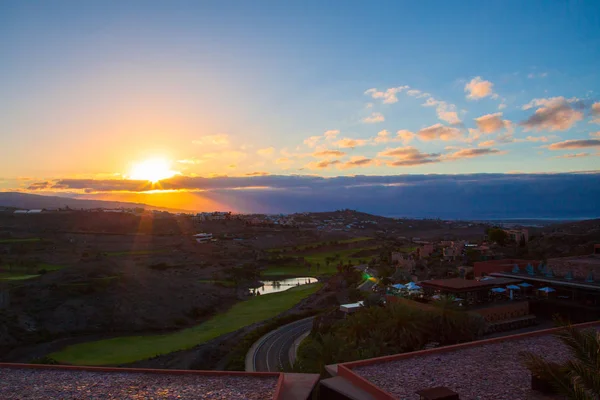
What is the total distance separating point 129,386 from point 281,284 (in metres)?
51.3

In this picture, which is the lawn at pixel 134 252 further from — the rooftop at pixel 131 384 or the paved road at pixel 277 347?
the rooftop at pixel 131 384

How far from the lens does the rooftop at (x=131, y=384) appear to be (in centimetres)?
1073

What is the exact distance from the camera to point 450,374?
38.2ft

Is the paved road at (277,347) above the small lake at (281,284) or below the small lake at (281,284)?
above

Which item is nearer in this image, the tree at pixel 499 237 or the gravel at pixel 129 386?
the gravel at pixel 129 386

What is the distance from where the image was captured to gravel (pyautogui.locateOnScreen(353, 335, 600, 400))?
10500 millimetres

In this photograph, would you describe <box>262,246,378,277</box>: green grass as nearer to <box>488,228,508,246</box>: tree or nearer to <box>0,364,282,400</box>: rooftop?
<box>488,228,508,246</box>: tree

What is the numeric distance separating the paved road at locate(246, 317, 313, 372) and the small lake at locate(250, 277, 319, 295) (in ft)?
85.5

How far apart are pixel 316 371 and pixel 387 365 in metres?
3.95

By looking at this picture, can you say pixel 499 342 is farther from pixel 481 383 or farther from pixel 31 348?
pixel 31 348

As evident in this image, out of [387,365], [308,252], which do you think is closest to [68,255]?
[308,252]

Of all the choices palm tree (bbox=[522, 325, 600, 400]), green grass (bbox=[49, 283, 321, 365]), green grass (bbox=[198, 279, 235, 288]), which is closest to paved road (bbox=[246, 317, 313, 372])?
green grass (bbox=[49, 283, 321, 365])

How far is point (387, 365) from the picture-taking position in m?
12.5

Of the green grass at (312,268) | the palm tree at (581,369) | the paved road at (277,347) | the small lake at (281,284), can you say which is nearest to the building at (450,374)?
the palm tree at (581,369)
